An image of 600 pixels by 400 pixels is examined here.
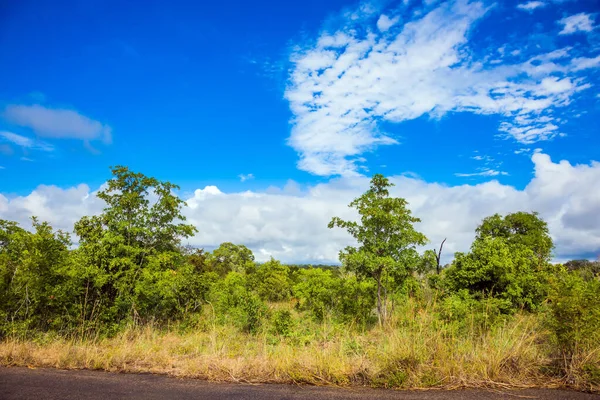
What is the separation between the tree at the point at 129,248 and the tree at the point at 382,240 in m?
6.25

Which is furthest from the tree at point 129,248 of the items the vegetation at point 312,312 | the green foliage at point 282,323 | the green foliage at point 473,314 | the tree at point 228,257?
the tree at point 228,257

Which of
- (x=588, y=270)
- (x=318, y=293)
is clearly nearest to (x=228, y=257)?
(x=318, y=293)

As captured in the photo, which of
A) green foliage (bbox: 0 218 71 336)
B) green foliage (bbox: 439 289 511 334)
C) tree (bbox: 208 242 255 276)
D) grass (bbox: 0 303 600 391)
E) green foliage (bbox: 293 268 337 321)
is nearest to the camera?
grass (bbox: 0 303 600 391)

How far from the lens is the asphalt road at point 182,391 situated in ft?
15.6

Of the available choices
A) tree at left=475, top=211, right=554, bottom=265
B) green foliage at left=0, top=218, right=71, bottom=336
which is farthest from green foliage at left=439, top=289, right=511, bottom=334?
tree at left=475, top=211, right=554, bottom=265

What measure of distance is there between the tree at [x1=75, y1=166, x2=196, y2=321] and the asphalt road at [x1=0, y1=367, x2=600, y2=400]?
221 inches

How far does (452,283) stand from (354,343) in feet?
19.1

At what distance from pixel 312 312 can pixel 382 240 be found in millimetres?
4953

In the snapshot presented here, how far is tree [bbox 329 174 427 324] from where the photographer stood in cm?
1107

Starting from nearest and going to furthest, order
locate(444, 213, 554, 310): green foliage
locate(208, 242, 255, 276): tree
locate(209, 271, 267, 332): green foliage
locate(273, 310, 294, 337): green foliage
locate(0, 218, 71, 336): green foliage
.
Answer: locate(0, 218, 71, 336): green foliage < locate(444, 213, 554, 310): green foliage < locate(273, 310, 294, 337): green foliage < locate(209, 271, 267, 332): green foliage < locate(208, 242, 255, 276): tree

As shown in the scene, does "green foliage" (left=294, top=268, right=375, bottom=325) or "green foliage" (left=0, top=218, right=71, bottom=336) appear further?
"green foliage" (left=294, top=268, right=375, bottom=325)

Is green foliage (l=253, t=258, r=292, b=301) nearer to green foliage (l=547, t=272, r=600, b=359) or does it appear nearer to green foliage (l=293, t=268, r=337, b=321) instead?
green foliage (l=293, t=268, r=337, b=321)

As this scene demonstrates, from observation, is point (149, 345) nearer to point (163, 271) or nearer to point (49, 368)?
point (49, 368)

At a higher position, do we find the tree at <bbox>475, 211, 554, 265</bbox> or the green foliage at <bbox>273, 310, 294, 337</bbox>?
the tree at <bbox>475, 211, 554, 265</bbox>
